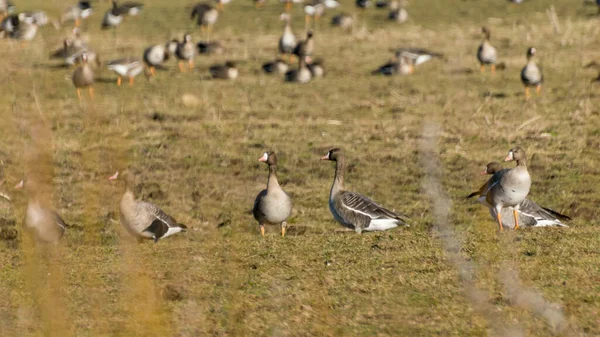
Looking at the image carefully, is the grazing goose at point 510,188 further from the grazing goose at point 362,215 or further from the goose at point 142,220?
the goose at point 142,220

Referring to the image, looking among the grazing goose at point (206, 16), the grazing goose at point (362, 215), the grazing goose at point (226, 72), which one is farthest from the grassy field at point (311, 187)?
the grazing goose at point (206, 16)

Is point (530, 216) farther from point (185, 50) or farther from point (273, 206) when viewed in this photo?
point (185, 50)

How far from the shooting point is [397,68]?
85.3 ft

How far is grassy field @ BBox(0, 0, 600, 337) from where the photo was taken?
8.77m

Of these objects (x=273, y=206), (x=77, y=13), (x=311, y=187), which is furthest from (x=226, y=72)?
(x=273, y=206)

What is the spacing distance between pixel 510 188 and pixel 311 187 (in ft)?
14.5

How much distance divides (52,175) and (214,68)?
10475 mm

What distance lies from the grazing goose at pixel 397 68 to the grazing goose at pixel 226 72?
3.65m

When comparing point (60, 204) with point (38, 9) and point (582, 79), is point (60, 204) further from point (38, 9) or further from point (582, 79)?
point (38, 9)

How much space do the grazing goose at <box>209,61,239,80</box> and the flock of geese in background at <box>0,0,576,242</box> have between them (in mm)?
25

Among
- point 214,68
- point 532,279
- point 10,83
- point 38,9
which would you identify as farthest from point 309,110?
point 38,9

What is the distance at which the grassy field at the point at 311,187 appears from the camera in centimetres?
877

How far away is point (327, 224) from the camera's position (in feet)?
44.9

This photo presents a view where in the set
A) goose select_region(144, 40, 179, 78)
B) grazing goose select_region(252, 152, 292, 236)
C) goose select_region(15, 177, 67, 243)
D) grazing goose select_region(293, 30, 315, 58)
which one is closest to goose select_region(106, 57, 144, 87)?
goose select_region(144, 40, 179, 78)
